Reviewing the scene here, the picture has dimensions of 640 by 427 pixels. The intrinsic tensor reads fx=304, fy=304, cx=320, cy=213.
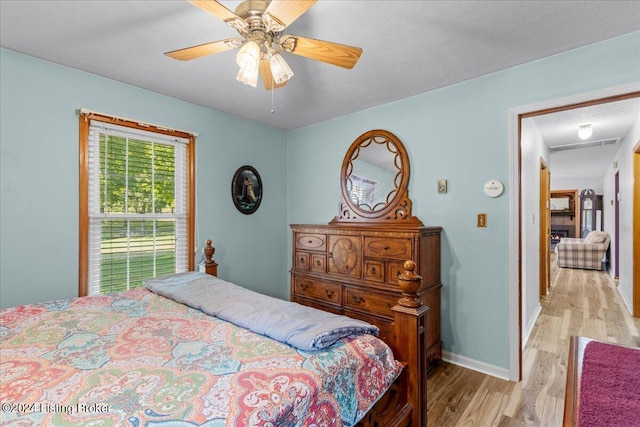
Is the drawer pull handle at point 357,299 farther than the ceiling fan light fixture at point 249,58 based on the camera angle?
Yes

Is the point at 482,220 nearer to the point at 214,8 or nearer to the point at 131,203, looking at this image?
the point at 214,8

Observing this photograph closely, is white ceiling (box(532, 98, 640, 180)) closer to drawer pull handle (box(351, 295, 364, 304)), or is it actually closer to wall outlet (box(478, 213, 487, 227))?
wall outlet (box(478, 213, 487, 227))

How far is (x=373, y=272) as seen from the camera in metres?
2.60

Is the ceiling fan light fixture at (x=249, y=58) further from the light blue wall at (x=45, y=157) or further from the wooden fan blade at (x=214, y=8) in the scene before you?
the light blue wall at (x=45, y=157)

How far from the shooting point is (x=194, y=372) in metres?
1.06

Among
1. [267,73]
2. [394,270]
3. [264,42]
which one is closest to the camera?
[264,42]

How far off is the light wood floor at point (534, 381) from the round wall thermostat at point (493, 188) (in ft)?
4.77

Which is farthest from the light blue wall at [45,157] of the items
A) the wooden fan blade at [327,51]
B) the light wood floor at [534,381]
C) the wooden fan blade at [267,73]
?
the light wood floor at [534,381]

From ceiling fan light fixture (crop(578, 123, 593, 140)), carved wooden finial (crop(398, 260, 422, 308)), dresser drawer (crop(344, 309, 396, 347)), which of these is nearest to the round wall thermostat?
dresser drawer (crop(344, 309, 396, 347))

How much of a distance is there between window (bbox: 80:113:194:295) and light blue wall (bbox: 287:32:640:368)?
2.13 metres

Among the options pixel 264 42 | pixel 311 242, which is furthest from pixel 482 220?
pixel 264 42

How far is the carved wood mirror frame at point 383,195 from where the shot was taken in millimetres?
2914

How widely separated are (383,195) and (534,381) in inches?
75.7

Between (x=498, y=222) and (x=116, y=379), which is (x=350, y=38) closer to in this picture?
(x=498, y=222)
